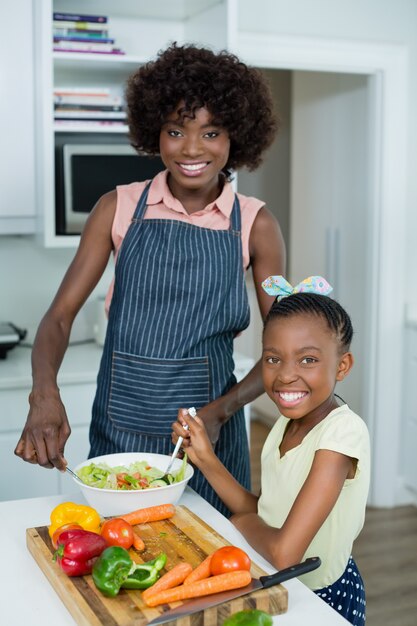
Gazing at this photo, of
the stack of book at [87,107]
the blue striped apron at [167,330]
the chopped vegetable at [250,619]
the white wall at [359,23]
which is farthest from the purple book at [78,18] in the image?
the chopped vegetable at [250,619]

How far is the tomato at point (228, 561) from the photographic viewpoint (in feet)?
4.08

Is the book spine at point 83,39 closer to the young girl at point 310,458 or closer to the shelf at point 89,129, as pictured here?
the shelf at point 89,129

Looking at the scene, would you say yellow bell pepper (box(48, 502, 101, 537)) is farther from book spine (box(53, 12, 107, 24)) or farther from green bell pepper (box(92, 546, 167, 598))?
book spine (box(53, 12, 107, 24))

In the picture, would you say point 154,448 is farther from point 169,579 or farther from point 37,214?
point 37,214

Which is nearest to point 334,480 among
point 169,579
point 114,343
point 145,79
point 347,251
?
point 169,579

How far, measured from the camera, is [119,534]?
1.36m

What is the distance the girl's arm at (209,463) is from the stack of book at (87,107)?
1774 millimetres

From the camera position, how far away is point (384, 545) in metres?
3.58

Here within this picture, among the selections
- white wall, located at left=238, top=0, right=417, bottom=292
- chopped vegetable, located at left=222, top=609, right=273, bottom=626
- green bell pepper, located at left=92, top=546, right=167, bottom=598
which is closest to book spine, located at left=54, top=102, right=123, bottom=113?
white wall, located at left=238, top=0, right=417, bottom=292

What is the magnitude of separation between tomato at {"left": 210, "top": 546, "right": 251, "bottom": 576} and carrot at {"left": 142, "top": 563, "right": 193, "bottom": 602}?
37mm

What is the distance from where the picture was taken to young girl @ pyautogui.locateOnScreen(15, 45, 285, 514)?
1910 millimetres

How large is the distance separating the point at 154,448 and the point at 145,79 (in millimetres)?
854

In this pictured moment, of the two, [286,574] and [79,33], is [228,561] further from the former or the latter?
[79,33]

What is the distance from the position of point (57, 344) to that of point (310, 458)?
67cm
